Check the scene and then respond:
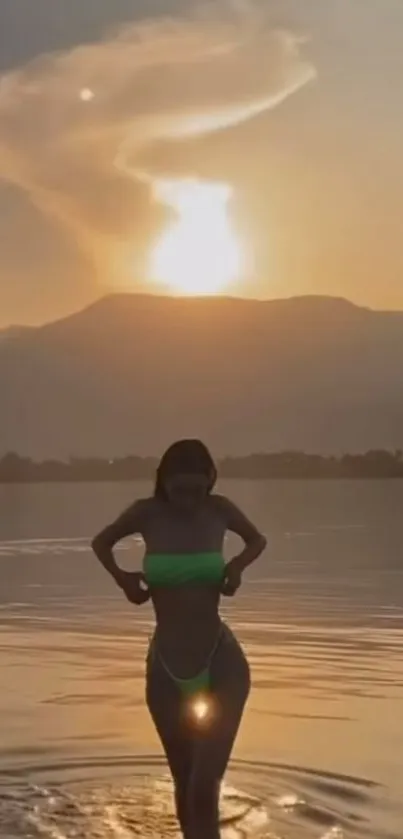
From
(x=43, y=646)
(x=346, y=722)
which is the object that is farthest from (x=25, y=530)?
(x=346, y=722)

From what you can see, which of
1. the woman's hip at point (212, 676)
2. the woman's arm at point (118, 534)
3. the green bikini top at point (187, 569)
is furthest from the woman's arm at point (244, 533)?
the woman's arm at point (118, 534)

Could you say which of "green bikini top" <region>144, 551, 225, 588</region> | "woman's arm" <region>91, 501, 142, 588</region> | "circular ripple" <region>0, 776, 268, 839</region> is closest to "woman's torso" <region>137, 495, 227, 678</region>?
"green bikini top" <region>144, 551, 225, 588</region>

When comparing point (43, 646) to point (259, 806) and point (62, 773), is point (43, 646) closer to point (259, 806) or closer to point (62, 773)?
point (62, 773)

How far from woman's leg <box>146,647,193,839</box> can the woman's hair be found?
2.94ft

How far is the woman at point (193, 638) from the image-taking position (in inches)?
271

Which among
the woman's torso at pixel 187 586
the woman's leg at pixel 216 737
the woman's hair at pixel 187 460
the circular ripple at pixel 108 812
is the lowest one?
the circular ripple at pixel 108 812

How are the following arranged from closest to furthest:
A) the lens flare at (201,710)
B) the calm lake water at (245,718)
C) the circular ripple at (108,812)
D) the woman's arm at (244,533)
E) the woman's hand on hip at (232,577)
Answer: the lens flare at (201,710) → the woman's hand on hip at (232,577) → the woman's arm at (244,533) → the circular ripple at (108,812) → the calm lake water at (245,718)

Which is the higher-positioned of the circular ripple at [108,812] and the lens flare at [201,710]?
the lens flare at [201,710]

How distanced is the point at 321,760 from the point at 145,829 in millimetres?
2960

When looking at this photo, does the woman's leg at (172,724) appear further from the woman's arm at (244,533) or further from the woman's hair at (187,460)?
the woman's hair at (187,460)

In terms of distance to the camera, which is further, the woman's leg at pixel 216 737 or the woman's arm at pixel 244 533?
the woman's arm at pixel 244 533

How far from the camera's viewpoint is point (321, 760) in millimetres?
11133

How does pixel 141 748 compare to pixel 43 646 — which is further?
pixel 43 646

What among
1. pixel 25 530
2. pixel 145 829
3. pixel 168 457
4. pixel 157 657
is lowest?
pixel 145 829
